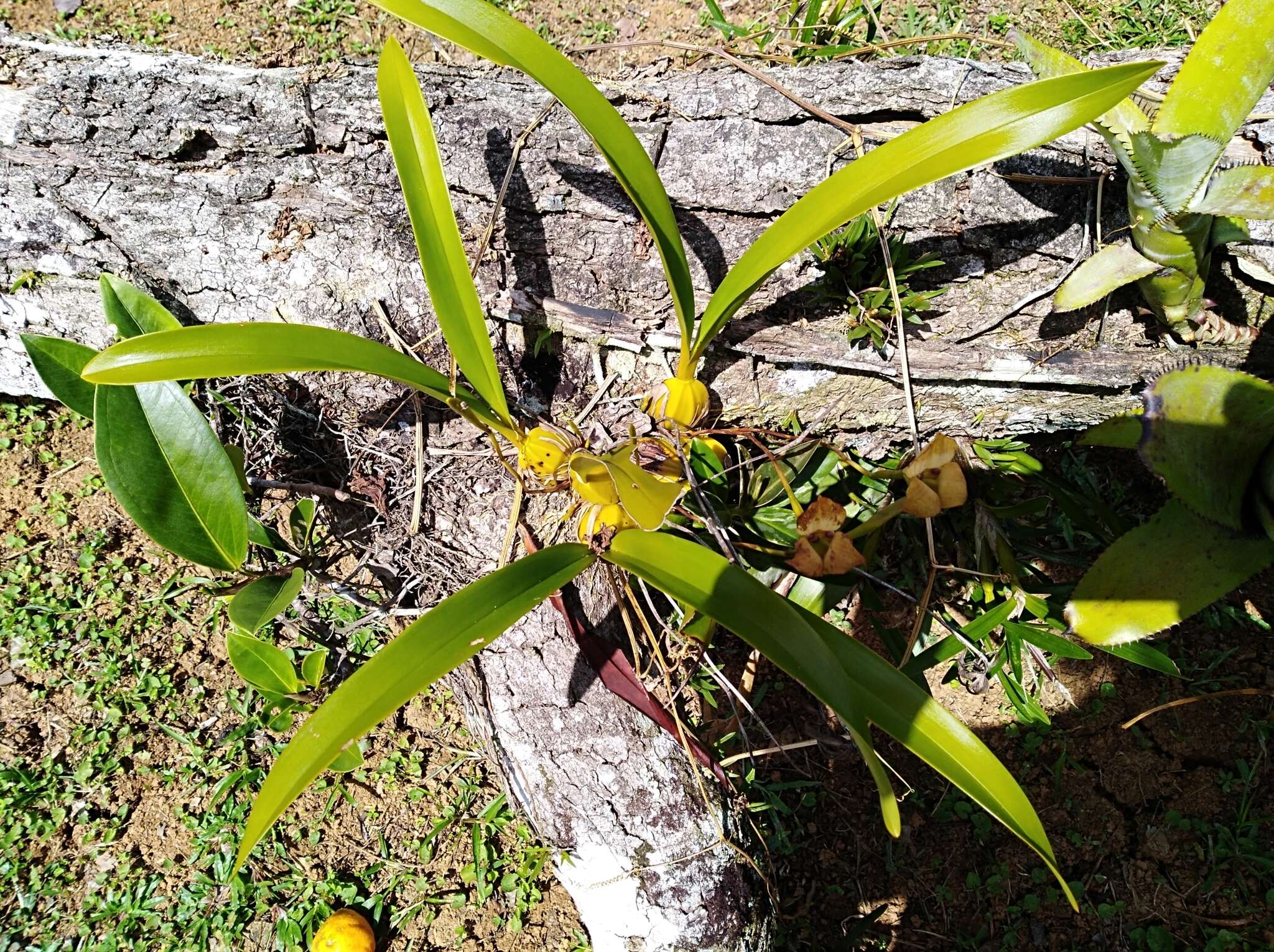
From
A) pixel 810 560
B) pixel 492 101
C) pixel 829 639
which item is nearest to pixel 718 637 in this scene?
pixel 810 560

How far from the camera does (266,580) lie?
147cm

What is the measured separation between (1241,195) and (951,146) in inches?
18.8

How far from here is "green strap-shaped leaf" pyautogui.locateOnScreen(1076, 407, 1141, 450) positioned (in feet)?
4.51

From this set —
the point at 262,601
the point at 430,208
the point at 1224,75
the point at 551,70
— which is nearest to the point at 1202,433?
the point at 1224,75

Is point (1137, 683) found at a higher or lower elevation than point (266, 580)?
lower

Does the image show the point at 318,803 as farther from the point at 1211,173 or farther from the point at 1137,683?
the point at 1211,173

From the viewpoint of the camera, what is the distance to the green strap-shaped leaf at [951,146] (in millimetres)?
988

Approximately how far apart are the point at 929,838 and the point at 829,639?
2.88 feet

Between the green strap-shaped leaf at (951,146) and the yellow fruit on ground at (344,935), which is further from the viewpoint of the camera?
the yellow fruit on ground at (344,935)

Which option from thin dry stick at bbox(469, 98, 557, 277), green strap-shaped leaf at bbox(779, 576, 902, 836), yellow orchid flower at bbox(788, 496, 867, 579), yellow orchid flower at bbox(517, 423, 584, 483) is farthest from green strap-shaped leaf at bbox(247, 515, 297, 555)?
green strap-shaped leaf at bbox(779, 576, 902, 836)

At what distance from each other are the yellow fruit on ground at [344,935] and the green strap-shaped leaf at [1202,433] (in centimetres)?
174

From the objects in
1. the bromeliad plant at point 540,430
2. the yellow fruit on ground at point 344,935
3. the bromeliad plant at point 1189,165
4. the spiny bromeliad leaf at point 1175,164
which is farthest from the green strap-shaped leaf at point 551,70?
the yellow fruit on ground at point 344,935

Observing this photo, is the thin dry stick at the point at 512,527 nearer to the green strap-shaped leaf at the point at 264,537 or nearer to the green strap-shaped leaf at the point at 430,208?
the green strap-shaped leaf at the point at 430,208

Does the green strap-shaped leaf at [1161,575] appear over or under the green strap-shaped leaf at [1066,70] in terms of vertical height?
under
